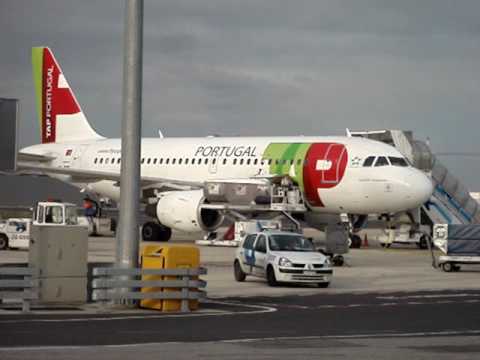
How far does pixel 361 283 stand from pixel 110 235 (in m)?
28.4

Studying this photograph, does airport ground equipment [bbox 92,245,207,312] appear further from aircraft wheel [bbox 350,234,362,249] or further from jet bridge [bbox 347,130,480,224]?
jet bridge [bbox 347,130,480,224]

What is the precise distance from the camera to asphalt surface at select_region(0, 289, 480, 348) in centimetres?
1977

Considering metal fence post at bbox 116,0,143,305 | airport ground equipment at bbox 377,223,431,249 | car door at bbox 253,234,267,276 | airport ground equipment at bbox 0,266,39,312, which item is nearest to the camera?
airport ground equipment at bbox 0,266,39,312

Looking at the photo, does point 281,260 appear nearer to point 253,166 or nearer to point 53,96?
point 253,166

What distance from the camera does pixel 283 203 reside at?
4903 cm

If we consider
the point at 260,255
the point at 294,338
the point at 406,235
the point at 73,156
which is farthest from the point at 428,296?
the point at 73,156

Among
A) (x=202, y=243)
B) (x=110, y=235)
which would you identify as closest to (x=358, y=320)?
(x=202, y=243)

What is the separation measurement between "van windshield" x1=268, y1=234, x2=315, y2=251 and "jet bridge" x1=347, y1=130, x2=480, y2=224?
2082 centimetres

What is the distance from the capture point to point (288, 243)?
3416 cm

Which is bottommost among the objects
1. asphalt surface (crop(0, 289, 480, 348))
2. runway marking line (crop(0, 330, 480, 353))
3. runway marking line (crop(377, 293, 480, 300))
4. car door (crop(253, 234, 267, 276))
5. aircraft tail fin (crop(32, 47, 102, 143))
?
runway marking line (crop(0, 330, 480, 353))

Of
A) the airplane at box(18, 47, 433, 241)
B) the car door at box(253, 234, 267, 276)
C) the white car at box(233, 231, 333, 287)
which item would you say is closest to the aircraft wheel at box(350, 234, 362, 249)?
the airplane at box(18, 47, 433, 241)

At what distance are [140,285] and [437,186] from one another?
3387 cm

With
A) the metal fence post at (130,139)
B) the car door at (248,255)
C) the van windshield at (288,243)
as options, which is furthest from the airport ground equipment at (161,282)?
the car door at (248,255)

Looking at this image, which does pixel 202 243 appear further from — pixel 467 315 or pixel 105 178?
pixel 467 315
